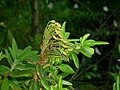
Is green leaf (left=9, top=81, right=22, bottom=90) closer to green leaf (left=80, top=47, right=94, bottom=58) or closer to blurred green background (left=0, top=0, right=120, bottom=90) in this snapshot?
green leaf (left=80, top=47, right=94, bottom=58)

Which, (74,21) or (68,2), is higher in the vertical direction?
(68,2)

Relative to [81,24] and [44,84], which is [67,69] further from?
[81,24]

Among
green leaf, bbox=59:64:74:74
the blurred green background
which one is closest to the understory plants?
green leaf, bbox=59:64:74:74

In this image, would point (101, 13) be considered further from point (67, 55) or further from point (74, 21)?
point (67, 55)

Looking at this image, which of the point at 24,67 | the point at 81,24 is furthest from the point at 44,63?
the point at 81,24

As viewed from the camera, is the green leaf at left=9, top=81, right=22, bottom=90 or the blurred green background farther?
the blurred green background

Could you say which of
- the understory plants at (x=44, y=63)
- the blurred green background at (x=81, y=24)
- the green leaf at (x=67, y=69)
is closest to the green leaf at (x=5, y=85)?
the understory plants at (x=44, y=63)

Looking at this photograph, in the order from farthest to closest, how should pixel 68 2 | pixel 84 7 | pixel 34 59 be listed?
1. pixel 68 2
2. pixel 84 7
3. pixel 34 59

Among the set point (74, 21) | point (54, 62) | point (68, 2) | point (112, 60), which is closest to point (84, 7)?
point (74, 21)

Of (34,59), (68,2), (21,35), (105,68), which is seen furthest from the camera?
(68,2)
